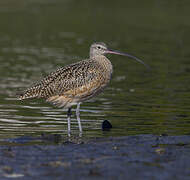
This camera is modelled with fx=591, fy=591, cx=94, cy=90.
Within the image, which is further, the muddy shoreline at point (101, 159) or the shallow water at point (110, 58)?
the shallow water at point (110, 58)

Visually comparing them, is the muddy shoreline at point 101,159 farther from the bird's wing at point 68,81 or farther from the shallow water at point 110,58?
the bird's wing at point 68,81

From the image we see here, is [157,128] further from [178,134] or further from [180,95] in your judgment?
[180,95]

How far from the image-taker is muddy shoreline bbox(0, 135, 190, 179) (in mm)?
7457

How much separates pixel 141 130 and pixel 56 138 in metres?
1.68

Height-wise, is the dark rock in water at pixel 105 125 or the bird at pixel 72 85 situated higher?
the bird at pixel 72 85

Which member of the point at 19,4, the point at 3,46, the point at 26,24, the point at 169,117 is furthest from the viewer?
the point at 19,4

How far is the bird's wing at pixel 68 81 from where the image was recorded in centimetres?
1069

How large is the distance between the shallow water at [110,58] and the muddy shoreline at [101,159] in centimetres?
95

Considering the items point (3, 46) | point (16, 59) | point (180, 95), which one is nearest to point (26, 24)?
point (3, 46)

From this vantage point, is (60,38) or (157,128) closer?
(157,128)

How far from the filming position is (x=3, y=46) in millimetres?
24547

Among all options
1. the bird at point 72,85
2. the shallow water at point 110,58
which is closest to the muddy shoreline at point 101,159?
the shallow water at point 110,58

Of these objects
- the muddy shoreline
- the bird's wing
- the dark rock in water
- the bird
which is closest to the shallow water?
the dark rock in water

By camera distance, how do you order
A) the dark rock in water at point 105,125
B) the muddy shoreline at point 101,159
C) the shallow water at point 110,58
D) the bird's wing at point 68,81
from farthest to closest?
the shallow water at point 110,58 → the bird's wing at point 68,81 → the dark rock in water at point 105,125 → the muddy shoreline at point 101,159
